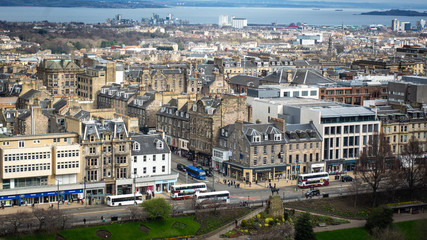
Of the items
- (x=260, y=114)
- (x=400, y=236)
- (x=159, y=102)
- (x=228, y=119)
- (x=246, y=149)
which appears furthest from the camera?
(x=159, y=102)

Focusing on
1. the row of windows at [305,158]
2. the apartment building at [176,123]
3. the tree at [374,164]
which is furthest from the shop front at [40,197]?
the tree at [374,164]

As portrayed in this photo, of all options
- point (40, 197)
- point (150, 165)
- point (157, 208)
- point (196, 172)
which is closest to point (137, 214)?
point (157, 208)

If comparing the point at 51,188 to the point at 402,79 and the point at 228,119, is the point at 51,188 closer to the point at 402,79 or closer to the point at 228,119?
the point at 228,119

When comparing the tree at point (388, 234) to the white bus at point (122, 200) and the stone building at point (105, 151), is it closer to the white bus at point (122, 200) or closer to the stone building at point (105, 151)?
the white bus at point (122, 200)

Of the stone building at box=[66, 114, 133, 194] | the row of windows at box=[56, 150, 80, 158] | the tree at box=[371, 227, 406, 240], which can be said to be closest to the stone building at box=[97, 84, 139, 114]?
the stone building at box=[66, 114, 133, 194]

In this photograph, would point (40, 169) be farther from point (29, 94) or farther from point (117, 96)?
point (117, 96)

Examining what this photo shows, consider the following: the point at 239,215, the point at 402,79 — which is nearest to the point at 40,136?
the point at 239,215
